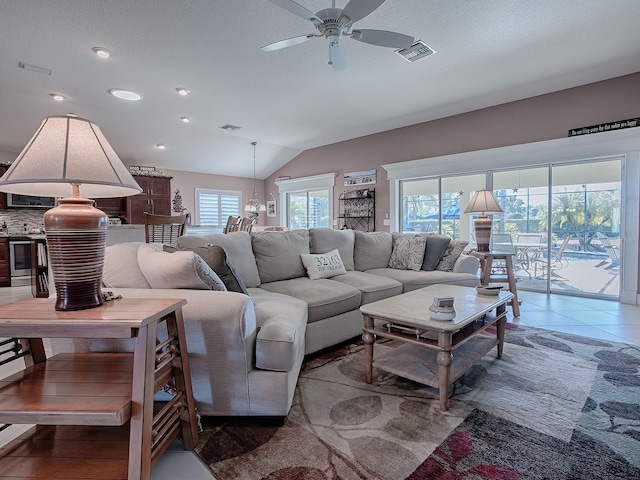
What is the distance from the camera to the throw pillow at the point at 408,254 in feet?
12.9

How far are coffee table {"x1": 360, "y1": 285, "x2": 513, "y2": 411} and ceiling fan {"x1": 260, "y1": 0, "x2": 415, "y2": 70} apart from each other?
198 cm

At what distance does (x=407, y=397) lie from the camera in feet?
6.50

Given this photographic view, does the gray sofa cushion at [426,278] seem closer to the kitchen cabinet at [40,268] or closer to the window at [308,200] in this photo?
the window at [308,200]

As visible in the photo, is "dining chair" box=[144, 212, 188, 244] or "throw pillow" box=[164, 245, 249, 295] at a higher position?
"dining chair" box=[144, 212, 188, 244]

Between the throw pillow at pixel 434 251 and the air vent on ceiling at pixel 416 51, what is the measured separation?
6.70 ft

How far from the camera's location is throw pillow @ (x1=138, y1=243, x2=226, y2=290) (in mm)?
1678

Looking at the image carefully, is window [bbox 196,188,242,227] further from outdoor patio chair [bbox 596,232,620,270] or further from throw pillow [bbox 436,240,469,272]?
outdoor patio chair [bbox 596,232,620,270]

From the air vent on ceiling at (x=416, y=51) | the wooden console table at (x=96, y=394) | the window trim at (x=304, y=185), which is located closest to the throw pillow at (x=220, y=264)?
the wooden console table at (x=96, y=394)

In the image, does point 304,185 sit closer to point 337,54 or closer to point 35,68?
point 35,68

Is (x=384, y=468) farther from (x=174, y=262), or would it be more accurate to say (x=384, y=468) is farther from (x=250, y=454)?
(x=174, y=262)

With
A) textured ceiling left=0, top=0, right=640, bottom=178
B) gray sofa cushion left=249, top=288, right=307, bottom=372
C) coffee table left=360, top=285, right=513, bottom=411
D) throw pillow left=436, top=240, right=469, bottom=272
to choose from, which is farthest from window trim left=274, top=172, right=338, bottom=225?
gray sofa cushion left=249, top=288, right=307, bottom=372

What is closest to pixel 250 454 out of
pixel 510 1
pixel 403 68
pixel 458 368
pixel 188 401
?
pixel 188 401

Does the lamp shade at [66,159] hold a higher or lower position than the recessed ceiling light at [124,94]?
lower

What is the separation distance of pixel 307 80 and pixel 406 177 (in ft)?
9.24
